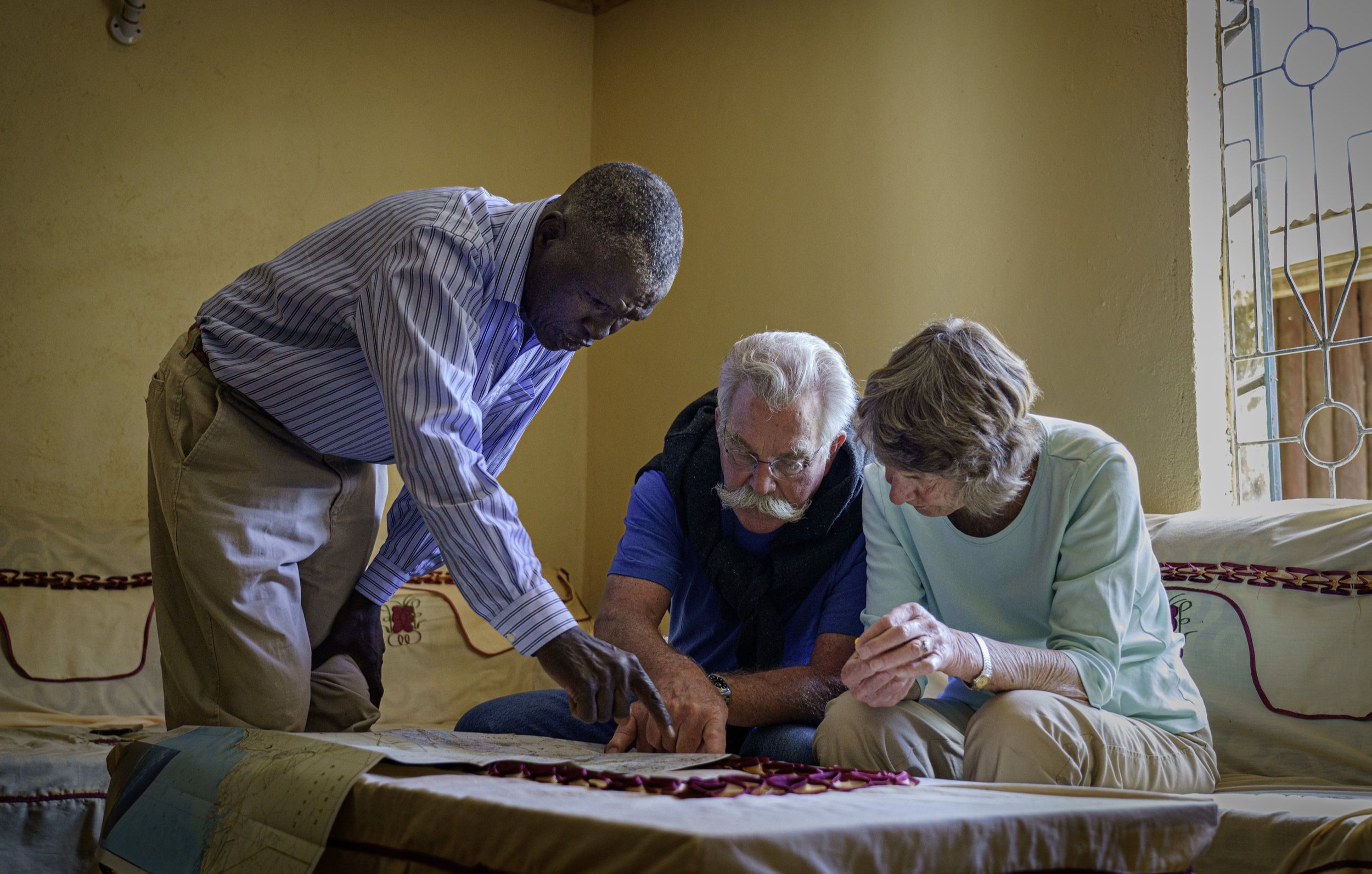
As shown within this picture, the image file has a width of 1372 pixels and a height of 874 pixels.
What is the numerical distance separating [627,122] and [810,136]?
40.7 inches

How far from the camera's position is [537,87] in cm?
456

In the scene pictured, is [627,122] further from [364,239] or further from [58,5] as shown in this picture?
[364,239]

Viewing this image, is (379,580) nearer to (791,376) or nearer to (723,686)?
(723,686)

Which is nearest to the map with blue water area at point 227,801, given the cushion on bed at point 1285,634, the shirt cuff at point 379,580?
the shirt cuff at point 379,580

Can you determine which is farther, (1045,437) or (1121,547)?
(1045,437)

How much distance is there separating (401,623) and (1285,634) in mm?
2462

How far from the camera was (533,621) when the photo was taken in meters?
1.63

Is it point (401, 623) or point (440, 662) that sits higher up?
point (401, 623)

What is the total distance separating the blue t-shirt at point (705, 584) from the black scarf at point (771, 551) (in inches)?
0.9

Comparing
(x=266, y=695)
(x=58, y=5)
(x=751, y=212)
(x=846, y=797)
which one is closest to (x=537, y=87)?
(x=751, y=212)

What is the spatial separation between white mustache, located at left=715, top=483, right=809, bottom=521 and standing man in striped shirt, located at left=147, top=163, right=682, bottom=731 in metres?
0.41

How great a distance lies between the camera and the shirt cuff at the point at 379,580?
223cm

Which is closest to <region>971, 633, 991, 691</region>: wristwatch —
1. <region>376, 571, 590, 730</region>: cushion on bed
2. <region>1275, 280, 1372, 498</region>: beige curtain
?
<region>1275, 280, 1372, 498</region>: beige curtain

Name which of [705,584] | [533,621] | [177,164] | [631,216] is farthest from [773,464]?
[177,164]
